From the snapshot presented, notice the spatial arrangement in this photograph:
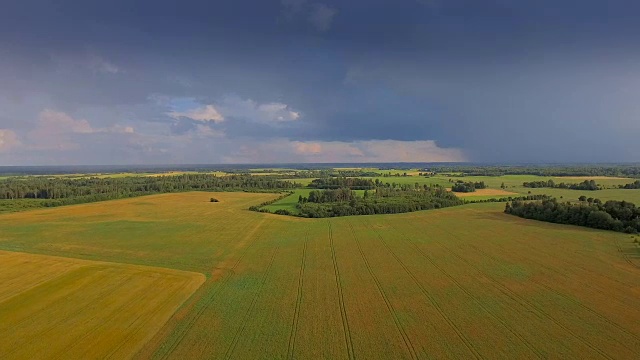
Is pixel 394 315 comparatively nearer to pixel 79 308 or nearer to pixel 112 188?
pixel 79 308

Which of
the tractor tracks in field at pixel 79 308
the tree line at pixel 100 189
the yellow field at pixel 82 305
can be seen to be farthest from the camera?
the tree line at pixel 100 189

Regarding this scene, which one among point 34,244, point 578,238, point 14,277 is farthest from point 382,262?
point 34,244

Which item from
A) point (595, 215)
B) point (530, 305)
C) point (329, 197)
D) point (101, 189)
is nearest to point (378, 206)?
point (329, 197)

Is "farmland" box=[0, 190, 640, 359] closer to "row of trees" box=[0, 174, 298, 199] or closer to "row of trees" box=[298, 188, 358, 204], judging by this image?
"row of trees" box=[298, 188, 358, 204]

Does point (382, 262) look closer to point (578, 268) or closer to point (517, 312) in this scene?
point (517, 312)

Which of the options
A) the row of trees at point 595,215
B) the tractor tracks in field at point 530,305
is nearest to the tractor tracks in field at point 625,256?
the row of trees at point 595,215

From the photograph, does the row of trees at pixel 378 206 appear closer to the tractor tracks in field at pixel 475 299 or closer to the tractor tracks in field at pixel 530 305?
the tractor tracks in field at pixel 475 299

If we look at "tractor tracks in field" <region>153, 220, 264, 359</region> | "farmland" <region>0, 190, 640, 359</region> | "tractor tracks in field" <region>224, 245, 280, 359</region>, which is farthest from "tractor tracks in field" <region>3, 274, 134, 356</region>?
"tractor tracks in field" <region>224, 245, 280, 359</region>
